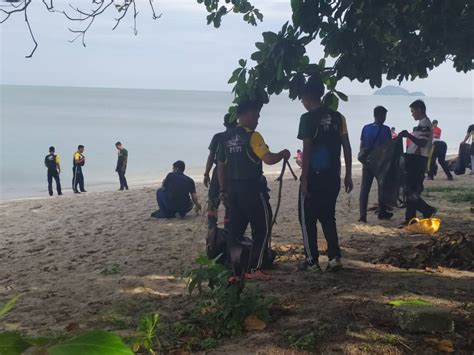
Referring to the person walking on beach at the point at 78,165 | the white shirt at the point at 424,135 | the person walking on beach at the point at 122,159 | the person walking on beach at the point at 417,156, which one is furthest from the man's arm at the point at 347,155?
the person walking on beach at the point at 78,165

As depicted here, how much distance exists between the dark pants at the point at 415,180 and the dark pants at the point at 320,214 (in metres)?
2.60

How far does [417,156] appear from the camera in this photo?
7.00 m

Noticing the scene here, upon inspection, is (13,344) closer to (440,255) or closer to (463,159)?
(440,255)

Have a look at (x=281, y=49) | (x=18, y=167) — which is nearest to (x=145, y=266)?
(x=281, y=49)

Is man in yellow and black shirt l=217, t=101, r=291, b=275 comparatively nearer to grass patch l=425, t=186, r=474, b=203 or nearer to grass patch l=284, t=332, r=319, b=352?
grass patch l=284, t=332, r=319, b=352

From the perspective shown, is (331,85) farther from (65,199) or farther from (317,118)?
(65,199)

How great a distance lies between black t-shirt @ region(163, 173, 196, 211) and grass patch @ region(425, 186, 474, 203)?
15.8 ft

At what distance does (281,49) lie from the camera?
4.21 metres

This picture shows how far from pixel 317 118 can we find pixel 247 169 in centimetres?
82

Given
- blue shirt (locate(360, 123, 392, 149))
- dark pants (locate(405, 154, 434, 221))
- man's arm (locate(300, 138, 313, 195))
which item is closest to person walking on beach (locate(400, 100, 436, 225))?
dark pants (locate(405, 154, 434, 221))

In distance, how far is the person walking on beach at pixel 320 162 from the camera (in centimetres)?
472

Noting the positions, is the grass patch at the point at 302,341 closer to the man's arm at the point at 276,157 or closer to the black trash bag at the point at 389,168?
the man's arm at the point at 276,157

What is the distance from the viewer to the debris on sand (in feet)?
16.5

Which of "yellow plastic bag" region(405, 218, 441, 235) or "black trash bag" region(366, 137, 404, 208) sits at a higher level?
"black trash bag" region(366, 137, 404, 208)
